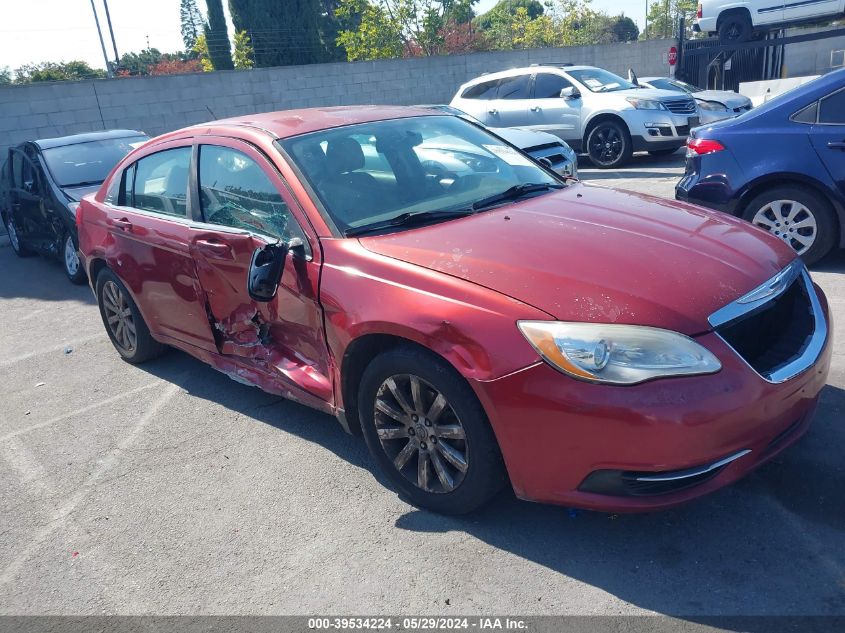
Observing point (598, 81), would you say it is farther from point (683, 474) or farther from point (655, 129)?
point (683, 474)

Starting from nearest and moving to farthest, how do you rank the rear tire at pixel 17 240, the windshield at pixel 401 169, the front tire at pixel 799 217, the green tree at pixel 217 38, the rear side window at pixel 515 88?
the windshield at pixel 401 169 < the front tire at pixel 799 217 < the rear tire at pixel 17 240 < the rear side window at pixel 515 88 < the green tree at pixel 217 38

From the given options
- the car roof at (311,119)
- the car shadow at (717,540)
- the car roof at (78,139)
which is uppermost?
the car roof at (311,119)

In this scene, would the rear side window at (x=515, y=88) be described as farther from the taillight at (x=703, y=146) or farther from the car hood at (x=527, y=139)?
the taillight at (x=703, y=146)

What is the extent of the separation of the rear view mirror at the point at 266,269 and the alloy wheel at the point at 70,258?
5707mm

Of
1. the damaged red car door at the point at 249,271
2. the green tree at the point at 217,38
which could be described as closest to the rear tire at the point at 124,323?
the damaged red car door at the point at 249,271

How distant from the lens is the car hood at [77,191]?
8500 millimetres

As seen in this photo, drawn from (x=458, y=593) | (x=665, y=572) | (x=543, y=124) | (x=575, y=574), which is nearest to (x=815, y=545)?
(x=665, y=572)

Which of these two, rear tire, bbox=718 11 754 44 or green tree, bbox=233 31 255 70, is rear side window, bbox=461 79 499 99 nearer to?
rear tire, bbox=718 11 754 44

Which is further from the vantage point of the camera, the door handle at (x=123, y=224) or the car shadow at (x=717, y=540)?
the door handle at (x=123, y=224)

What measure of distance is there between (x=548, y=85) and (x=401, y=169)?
993cm

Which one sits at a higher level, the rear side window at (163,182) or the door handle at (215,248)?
the rear side window at (163,182)

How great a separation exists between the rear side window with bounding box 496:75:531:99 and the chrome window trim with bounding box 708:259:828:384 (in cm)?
1049

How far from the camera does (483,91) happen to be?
13.7 metres

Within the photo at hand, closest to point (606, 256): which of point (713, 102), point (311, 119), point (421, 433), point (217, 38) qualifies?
point (421, 433)
